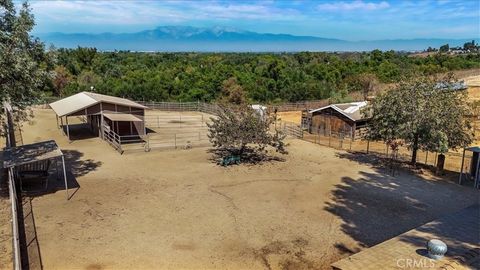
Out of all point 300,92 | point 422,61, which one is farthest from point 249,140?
point 422,61

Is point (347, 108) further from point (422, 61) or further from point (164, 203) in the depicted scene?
point (422, 61)

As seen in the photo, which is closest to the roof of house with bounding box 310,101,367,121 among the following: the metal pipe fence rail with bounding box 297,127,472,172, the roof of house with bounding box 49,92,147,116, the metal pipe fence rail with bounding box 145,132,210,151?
the metal pipe fence rail with bounding box 297,127,472,172

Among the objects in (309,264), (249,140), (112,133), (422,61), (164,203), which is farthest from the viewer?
(422,61)

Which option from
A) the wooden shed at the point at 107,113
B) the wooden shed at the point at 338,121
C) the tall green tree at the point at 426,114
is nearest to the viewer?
the tall green tree at the point at 426,114

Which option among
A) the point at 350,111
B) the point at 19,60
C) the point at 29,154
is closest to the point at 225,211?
the point at 29,154

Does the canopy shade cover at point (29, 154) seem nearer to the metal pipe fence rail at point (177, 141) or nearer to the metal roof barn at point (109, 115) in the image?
the metal pipe fence rail at point (177, 141)

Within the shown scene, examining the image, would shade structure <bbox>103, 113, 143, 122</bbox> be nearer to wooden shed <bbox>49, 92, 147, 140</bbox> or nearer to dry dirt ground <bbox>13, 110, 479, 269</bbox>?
wooden shed <bbox>49, 92, 147, 140</bbox>

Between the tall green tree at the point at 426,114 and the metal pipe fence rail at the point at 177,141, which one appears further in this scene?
the metal pipe fence rail at the point at 177,141

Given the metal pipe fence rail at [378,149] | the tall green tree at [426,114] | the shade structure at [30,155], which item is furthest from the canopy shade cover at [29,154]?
the metal pipe fence rail at [378,149]
